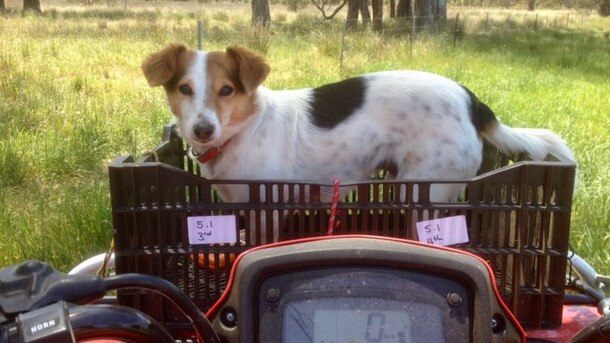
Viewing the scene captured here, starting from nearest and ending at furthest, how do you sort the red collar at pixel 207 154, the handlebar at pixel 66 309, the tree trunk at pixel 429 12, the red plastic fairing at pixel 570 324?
the handlebar at pixel 66 309 < the red plastic fairing at pixel 570 324 < the red collar at pixel 207 154 < the tree trunk at pixel 429 12

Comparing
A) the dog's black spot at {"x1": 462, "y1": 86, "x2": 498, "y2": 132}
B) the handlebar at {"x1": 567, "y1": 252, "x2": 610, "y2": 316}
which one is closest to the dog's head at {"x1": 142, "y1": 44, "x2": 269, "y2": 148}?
the dog's black spot at {"x1": 462, "y1": 86, "x2": 498, "y2": 132}

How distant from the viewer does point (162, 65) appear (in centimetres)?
276

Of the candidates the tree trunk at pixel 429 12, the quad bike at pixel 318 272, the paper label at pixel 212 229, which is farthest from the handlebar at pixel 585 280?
the tree trunk at pixel 429 12

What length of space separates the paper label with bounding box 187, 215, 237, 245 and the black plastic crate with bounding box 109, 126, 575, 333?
16mm

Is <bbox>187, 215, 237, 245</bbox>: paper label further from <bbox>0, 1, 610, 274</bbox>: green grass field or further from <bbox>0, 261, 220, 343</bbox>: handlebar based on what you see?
<bbox>0, 1, 610, 274</bbox>: green grass field

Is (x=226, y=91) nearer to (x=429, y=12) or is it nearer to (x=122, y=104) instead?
(x=122, y=104)

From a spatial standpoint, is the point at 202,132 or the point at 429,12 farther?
the point at 429,12

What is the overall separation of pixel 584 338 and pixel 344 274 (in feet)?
1.44

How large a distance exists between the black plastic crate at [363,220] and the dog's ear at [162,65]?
1249mm

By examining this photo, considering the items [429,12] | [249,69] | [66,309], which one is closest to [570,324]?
[66,309]

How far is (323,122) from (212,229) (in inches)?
51.3

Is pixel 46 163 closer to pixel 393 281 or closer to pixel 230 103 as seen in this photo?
pixel 230 103

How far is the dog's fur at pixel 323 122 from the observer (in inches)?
101

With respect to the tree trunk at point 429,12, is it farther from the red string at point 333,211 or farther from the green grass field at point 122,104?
the red string at point 333,211
